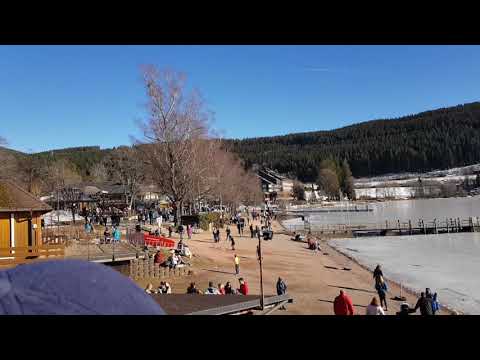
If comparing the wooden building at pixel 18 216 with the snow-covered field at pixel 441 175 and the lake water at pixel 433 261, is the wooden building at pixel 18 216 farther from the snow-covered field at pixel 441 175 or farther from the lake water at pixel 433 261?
the snow-covered field at pixel 441 175

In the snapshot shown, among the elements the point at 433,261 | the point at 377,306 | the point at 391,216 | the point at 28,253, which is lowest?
the point at 433,261

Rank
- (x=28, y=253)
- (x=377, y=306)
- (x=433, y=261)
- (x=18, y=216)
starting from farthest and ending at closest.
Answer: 1. (x=433, y=261)
2. (x=18, y=216)
3. (x=28, y=253)
4. (x=377, y=306)

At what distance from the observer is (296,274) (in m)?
21.0

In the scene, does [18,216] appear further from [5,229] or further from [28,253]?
[28,253]

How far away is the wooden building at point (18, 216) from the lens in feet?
50.7

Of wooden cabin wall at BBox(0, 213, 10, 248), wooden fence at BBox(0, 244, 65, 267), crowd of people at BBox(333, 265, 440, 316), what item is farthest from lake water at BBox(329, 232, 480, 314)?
wooden cabin wall at BBox(0, 213, 10, 248)

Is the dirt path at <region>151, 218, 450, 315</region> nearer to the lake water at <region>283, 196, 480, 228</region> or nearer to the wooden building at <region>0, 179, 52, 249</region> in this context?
the wooden building at <region>0, 179, 52, 249</region>

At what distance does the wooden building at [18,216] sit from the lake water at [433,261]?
16206 mm

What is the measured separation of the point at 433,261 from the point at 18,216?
22.5 metres

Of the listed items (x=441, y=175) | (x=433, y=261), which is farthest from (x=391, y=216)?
(x=441, y=175)

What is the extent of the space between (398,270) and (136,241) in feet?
47.0

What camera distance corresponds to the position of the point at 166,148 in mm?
29188
